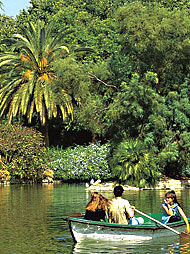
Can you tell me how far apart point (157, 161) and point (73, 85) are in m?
8.60

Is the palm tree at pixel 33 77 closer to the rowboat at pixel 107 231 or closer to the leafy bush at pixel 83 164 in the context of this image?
the leafy bush at pixel 83 164

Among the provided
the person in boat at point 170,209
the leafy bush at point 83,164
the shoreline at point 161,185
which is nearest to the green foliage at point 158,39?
the shoreline at point 161,185

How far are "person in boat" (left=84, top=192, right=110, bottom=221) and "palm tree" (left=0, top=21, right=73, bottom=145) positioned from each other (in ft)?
91.4

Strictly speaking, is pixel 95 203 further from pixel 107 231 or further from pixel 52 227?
pixel 52 227

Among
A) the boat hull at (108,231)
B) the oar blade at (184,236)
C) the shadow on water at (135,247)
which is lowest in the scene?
the shadow on water at (135,247)

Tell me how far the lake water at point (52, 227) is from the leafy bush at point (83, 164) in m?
9.31

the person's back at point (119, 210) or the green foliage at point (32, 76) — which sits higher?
the green foliage at point (32, 76)

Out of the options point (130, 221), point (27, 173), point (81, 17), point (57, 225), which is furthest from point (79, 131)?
point (130, 221)

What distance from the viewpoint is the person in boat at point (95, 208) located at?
638 inches

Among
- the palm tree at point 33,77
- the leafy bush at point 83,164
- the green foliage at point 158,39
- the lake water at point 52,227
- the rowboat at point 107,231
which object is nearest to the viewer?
the lake water at point 52,227

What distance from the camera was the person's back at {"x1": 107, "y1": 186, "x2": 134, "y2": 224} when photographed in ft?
54.1

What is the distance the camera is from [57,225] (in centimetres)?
2030

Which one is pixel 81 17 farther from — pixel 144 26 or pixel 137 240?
pixel 137 240

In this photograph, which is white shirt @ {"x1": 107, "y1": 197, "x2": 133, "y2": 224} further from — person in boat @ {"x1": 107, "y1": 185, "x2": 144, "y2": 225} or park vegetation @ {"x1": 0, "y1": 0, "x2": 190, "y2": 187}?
park vegetation @ {"x1": 0, "y1": 0, "x2": 190, "y2": 187}
